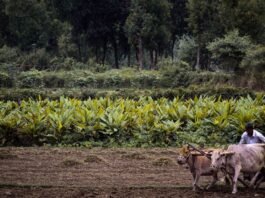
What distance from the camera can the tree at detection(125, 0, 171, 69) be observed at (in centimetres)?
5008

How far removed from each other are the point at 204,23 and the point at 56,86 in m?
14.7

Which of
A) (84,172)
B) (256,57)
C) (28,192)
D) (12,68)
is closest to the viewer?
(28,192)

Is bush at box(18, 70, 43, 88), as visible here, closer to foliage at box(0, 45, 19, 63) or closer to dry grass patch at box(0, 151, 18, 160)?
foliage at box(0, 45, 19, 63)

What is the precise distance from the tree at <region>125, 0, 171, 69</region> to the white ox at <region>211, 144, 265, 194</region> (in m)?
41.1

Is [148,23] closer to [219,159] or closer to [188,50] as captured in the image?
[188,50]

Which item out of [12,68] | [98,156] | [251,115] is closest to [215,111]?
[251,115]

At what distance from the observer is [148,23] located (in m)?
49.7

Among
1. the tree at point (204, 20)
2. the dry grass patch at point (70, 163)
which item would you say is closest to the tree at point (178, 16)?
the tree at point (204, 20)

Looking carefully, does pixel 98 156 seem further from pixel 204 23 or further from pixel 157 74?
pixel 204 23

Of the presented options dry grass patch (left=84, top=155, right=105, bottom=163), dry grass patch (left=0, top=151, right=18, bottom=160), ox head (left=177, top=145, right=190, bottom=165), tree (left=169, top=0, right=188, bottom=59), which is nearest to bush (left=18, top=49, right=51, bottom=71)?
tree (left=169, top=0, right=188, bottom=59)

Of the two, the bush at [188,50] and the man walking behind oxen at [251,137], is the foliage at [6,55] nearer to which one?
the bush at [188,50]

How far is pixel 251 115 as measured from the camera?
55.1 feet

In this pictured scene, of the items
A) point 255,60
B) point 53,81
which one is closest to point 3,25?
point 53,81

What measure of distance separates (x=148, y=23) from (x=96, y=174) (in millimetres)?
38917
